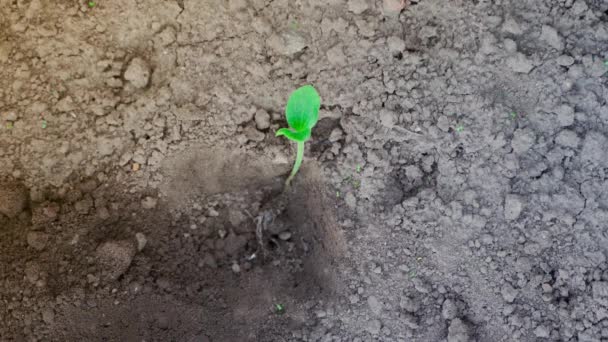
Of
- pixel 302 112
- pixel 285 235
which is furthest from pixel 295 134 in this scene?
pixel 285 235

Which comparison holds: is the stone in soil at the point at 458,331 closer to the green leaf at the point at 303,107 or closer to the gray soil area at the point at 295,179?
the gray soil area at the point at 295,179

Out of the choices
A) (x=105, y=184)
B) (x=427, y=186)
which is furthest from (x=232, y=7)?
(x=427, y=186)

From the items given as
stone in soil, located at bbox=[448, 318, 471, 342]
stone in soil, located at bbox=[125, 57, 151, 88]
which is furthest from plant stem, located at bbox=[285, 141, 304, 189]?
stone in soil, located at bbox=[448, 318, 471, 342]

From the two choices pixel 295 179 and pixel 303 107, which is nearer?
pixel 303 107

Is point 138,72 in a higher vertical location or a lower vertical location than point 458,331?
higher

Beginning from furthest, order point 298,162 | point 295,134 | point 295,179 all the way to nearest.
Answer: point 295,179
point 298,162
point 295,134

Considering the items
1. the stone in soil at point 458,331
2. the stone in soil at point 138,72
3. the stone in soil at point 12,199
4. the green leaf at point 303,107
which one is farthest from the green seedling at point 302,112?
the stone in soil at point 12,199

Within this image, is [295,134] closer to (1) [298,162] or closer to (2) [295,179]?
(1) [298,162]

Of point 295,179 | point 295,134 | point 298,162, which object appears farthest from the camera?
point 295,179
